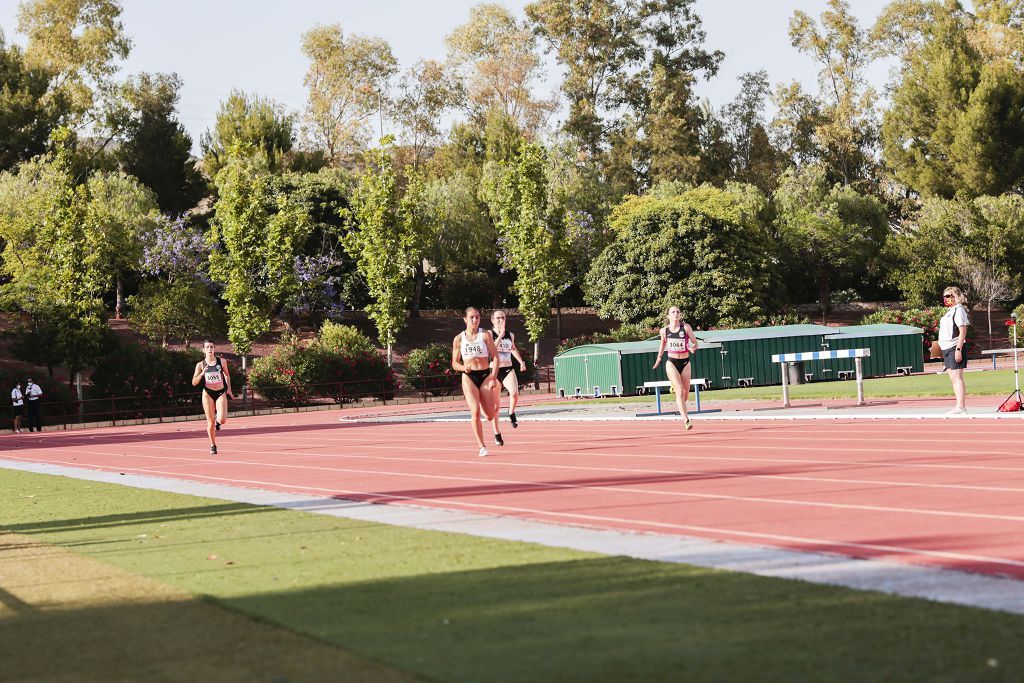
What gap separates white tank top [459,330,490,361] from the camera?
636 inches

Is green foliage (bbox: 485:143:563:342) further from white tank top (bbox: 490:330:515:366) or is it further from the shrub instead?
white tank top (bbox: 490:330:515:366)

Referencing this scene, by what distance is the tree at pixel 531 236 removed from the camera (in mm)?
56250

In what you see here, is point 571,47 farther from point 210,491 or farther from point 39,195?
point 210,491

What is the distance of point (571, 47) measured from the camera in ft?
255

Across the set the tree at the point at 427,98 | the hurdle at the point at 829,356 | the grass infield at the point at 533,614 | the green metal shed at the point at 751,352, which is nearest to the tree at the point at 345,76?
the tree at the point at 427,98

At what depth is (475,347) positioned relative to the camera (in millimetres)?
16188

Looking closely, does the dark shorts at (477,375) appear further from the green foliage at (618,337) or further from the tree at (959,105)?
the tree at (959,105)

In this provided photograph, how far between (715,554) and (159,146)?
227 ft

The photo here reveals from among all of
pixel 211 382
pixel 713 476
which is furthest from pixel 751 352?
pixel 713 476

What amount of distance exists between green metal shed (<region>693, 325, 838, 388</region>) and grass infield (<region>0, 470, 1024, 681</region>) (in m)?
35.6

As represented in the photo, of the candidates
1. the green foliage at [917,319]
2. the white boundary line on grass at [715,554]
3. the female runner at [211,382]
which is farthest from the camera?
the green foliage at [917,319]

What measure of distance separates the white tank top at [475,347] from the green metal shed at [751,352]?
93.4 feet

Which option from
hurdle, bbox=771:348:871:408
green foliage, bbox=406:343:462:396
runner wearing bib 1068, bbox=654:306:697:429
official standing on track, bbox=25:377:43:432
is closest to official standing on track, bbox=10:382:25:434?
official standing on track, bbox=25:377:43:432

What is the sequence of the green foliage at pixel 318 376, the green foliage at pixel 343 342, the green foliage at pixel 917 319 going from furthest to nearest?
1. the green foliage at pixel 917 319
2. the green foliage at pixel 343 342
3. the green foliage at pixel 318 376
